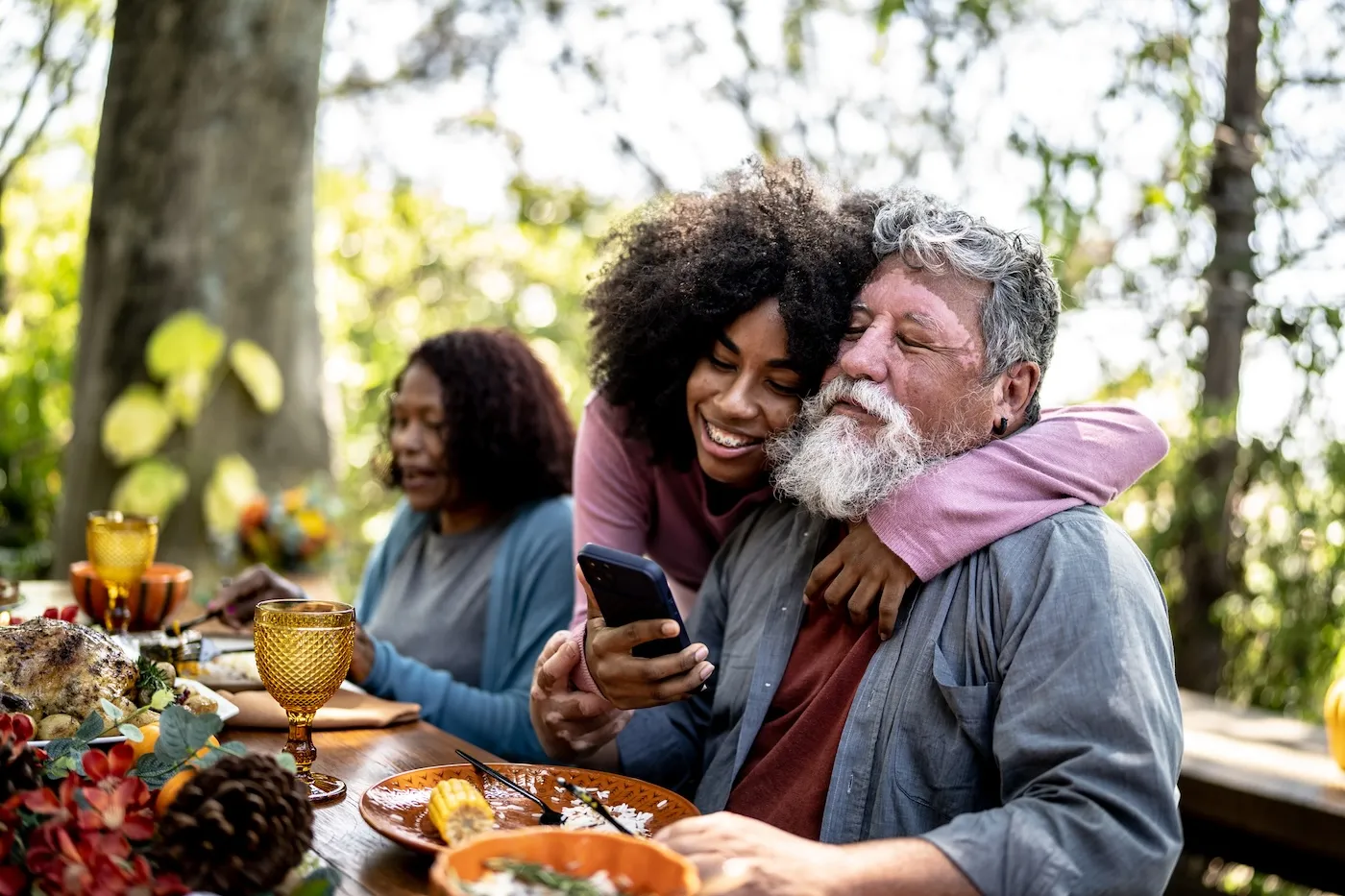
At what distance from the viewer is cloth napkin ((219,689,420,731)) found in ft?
6.88

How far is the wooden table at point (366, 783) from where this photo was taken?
4.74 feet

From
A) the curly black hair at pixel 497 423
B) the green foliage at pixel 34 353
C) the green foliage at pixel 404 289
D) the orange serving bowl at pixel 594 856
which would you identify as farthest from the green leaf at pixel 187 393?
the orange serving bowl at pixel 594 856

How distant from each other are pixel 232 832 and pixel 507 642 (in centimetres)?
168

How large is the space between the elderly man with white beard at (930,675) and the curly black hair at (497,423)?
0.85 m

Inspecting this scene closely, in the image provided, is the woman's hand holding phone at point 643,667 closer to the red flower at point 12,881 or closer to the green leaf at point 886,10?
the red flower at point 12,881

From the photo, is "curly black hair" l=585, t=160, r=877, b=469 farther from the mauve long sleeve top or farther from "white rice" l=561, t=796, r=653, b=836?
"white rice" l=561, t=796, r=653, b=836

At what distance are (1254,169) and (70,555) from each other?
4803 millimetres

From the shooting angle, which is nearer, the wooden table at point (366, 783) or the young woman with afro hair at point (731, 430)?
the wooden table at point (366, 783)

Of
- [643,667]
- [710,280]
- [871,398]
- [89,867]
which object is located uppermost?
[710,280]

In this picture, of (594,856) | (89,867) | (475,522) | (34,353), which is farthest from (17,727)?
(34,353)

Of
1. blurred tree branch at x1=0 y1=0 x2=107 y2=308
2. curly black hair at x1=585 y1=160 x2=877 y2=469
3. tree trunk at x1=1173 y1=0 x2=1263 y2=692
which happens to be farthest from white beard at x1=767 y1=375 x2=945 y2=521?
blurred tree branch at x1=0 y1=0 x2=107 y2=308

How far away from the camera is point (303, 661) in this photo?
1.69m

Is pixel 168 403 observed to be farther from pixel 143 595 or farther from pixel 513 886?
pixel 513 886

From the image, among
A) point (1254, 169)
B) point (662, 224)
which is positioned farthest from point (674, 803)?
point (1254, 169)
